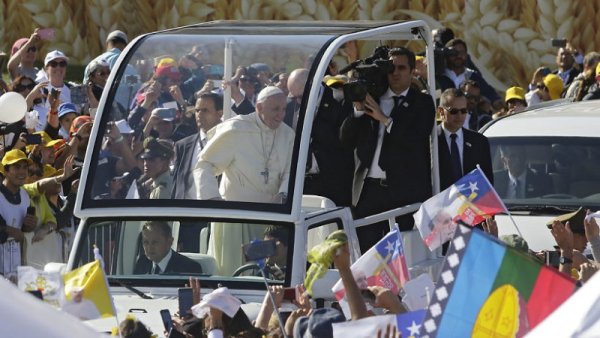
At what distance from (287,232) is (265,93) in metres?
0.91

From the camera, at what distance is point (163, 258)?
8.73 meters

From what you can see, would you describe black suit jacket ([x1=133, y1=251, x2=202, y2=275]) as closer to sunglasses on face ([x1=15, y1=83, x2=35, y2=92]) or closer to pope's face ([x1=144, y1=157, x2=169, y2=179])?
pope's face ([x1=144, y1=157, x2=169, y2=179])

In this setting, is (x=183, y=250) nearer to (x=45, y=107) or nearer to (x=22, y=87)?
(x=45, y=107)

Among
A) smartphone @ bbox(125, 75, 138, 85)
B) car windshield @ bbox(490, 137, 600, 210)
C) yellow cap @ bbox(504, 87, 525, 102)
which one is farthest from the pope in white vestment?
yellow cap @ bbox(504, 87, 525, 102)

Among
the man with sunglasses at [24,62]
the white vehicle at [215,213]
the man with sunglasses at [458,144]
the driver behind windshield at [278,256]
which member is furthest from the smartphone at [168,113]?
the man with sunglasses at [24,62]

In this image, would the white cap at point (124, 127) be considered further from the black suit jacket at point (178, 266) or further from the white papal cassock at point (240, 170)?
the black suit jacket at point (178, 266)

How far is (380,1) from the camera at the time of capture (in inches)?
793

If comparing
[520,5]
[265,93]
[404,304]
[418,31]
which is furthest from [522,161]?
[520,5]

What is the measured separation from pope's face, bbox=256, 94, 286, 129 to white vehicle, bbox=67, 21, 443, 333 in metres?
0.14

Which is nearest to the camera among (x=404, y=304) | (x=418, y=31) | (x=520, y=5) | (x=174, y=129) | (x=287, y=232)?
(x=404, y=304)

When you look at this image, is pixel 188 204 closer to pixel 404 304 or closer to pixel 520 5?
pixel 404 304

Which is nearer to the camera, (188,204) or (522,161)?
(188,204)

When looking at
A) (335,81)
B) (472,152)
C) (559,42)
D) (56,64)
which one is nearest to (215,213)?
(335,81)

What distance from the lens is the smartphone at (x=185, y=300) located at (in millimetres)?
7863
